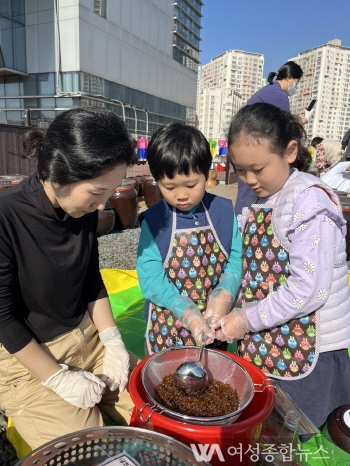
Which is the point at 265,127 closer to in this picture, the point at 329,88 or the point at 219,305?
the point at 219,305

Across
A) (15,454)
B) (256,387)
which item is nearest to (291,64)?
(256,387)

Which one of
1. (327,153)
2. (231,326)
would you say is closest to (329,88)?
(327,153)

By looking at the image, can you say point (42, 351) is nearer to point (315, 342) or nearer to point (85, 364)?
point (85, 364)

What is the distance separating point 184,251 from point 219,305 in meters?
0.29

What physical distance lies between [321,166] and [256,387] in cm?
909

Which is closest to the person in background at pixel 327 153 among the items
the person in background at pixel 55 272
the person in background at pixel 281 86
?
the person in background at pixel 281 86

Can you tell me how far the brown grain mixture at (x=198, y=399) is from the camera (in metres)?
1.07

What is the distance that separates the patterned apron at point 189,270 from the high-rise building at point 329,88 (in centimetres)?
4887

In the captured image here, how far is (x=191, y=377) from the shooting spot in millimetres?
1142

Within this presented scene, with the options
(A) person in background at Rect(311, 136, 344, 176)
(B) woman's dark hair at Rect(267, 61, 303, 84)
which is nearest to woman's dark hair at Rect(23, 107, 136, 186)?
(B) woman's dark hair at Rect(267, 61, 303, 84)

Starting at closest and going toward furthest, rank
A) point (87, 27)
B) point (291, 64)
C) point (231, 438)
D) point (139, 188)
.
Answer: point (231, 438)
point (291, 64)
point (139, 188)
point (87, 27)

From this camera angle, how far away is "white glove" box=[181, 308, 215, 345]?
54.4 inches

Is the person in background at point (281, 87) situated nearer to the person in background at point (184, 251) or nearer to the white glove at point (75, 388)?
the person in background at point (184, 251)

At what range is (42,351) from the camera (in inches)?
54.0
